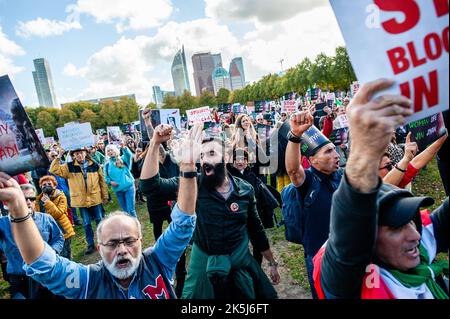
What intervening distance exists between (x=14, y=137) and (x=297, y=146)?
6.30 ft

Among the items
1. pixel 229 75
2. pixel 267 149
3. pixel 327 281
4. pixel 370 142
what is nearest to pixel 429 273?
pixel 327 281

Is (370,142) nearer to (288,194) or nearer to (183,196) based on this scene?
(183,196)

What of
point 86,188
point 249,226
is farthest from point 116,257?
point 86,188

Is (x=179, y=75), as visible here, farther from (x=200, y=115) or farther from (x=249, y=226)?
(x=249, y=226)

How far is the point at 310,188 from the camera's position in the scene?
2781 millimetres

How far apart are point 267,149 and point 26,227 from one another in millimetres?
5433

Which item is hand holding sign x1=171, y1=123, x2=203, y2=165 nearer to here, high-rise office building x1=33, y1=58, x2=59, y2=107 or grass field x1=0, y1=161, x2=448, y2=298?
grass field x1=0, y1=161, x2=448, y2=298

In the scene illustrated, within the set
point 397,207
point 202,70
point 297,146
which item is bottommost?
point 397,207

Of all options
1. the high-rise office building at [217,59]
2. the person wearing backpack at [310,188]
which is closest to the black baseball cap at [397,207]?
the person wearing backpack at [310,188]

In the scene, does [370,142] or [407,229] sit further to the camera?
[407,229]

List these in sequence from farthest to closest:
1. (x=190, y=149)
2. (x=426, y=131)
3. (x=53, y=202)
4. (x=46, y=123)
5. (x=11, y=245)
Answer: (x=46, y=123)
(x=53, y=202)
(x=426, y=131)
(x=11, y=245)
(x=190, y=149)

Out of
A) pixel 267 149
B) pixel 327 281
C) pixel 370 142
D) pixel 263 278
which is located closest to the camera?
pixel 370 142

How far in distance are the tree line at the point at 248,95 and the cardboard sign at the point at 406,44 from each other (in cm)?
3723
